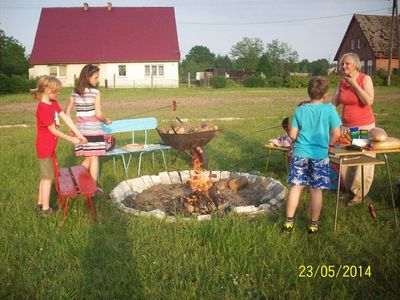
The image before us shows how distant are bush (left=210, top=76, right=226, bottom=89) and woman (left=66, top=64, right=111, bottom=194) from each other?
31.9 metres

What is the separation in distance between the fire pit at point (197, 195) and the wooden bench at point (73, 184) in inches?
19.3

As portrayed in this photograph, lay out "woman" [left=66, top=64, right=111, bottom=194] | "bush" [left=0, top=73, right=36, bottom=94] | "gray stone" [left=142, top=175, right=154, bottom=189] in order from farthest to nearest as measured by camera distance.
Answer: "bush" [left=0, top=73, right=36, bottom=94] < "gray stone" [left=142, top=175, right=154, bottom=189] < "woman" [left=66, top=64, right=111, bottom=194]

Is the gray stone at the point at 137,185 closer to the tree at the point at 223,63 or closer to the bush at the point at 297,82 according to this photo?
the bush at the point at 297,82

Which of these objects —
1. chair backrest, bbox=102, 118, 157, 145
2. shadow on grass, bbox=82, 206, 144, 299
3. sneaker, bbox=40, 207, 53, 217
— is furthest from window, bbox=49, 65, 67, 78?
shadow on grass, bbox=82, 206, 144, 299

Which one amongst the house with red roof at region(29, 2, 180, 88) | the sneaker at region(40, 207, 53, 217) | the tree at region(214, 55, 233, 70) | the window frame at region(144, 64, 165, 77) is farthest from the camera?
the tree at region(214, 55, 233, 70)

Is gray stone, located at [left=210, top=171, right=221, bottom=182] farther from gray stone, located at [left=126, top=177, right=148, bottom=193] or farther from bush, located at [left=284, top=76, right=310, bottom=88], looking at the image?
bush, located at [left=284, top=76, right=310, bottom=88]

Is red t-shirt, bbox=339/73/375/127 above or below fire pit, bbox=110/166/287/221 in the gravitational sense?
above

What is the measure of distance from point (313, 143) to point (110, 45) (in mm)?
37524

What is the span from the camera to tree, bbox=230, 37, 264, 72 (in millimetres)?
71738

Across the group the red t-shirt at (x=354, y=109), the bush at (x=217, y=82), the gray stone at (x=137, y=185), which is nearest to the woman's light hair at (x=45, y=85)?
the gray stone at (x=137, y=185)

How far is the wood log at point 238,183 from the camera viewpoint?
18.8 ft

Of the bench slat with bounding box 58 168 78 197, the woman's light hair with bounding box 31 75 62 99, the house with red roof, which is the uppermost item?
the house with red roof

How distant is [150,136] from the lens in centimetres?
1054

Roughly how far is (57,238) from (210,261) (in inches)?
65.4
